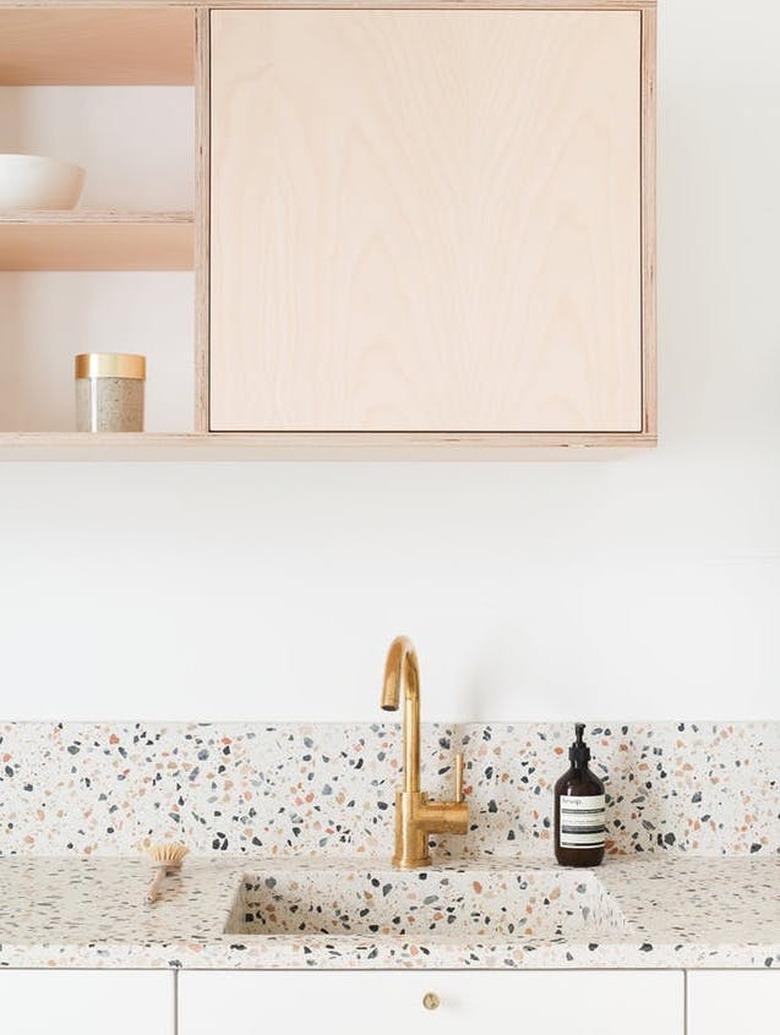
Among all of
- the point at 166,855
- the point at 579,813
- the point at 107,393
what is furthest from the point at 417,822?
the point at 107,393

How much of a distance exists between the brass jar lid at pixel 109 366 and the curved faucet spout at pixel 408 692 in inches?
22.5

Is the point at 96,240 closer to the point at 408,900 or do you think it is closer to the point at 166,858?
the point at 166,858

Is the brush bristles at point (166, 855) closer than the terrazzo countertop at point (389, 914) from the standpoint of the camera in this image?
No

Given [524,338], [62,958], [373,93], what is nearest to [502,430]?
[524,338]

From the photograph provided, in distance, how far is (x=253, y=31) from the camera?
197 cm

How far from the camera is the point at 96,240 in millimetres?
2070

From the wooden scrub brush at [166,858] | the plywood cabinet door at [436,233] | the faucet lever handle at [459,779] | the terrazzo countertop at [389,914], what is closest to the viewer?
the terrazzo countertop at [389,914]

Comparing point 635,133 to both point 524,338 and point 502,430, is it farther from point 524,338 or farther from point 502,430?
point 502,430

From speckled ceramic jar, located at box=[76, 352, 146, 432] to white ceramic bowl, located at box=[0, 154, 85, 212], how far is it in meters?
0.24

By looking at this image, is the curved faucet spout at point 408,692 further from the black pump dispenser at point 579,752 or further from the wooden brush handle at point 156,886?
the wooden brush handle at point 156,886
